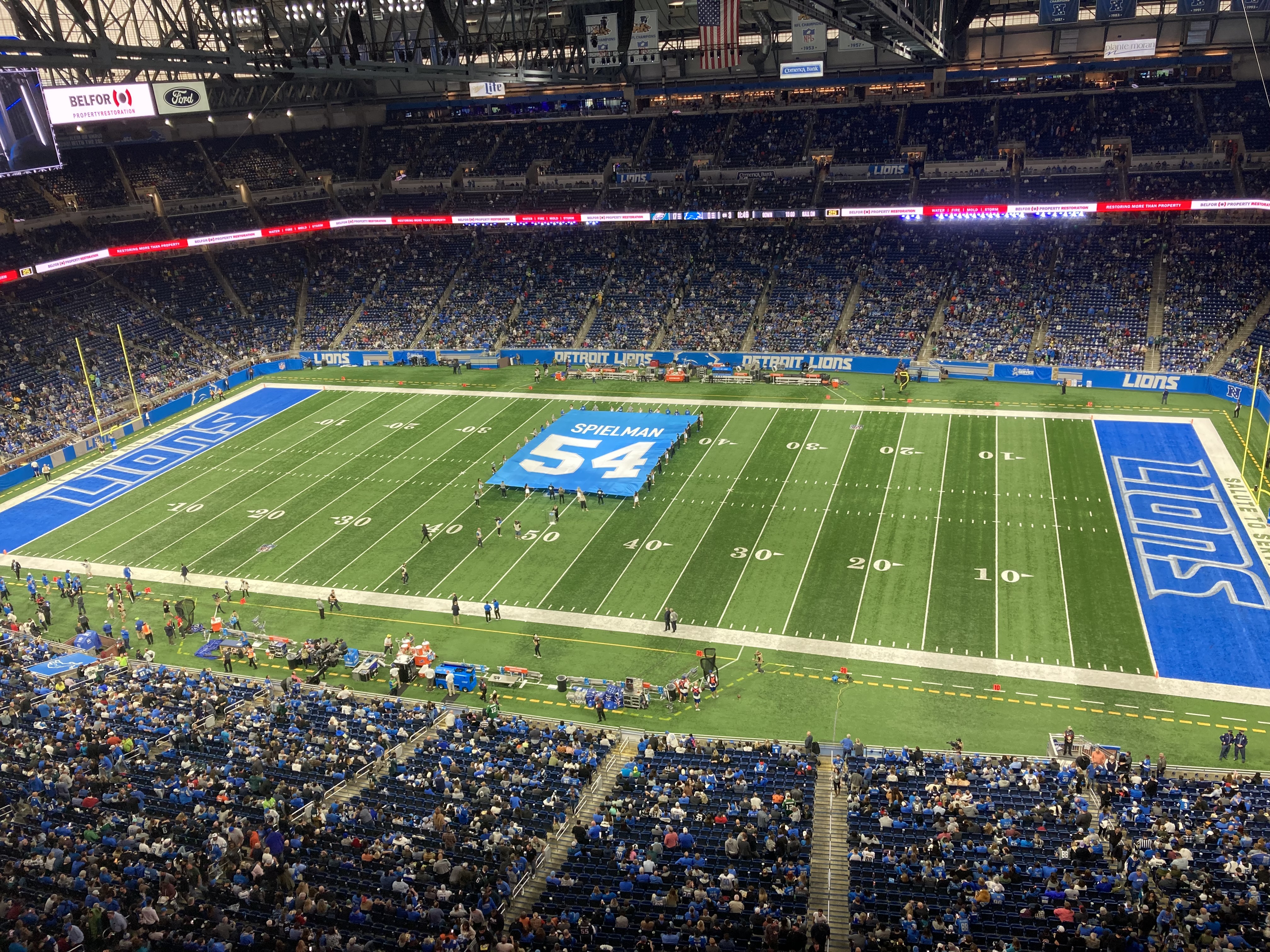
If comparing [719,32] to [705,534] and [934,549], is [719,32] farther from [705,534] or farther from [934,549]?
[934,549]

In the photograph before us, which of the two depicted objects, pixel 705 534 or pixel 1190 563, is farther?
pixel 705 534

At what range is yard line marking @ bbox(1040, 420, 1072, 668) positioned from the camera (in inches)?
1326

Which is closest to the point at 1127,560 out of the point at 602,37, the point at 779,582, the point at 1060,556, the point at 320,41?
the point at 1060,556

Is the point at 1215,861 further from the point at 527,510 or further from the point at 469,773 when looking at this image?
the point at 527,510

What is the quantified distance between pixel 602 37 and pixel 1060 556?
33.1 meters

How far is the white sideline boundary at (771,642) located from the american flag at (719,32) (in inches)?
1123

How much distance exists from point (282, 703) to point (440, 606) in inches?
351

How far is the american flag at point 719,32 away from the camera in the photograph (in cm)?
4612

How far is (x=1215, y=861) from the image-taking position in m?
20.2

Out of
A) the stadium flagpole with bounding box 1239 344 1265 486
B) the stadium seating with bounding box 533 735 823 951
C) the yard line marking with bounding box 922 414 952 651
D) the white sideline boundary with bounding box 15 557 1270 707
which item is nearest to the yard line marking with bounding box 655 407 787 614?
the white sideline boundary with bounding box 15 557 1270 707

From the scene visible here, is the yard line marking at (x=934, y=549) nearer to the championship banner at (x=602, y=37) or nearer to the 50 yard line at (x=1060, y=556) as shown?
the 50 yard line at (x=1060, y=556)

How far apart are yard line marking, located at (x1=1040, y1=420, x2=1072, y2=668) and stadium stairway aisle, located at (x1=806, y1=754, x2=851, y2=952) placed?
12.1 meters

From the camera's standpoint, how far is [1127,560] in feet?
127

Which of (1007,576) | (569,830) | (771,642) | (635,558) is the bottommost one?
(771,642)
